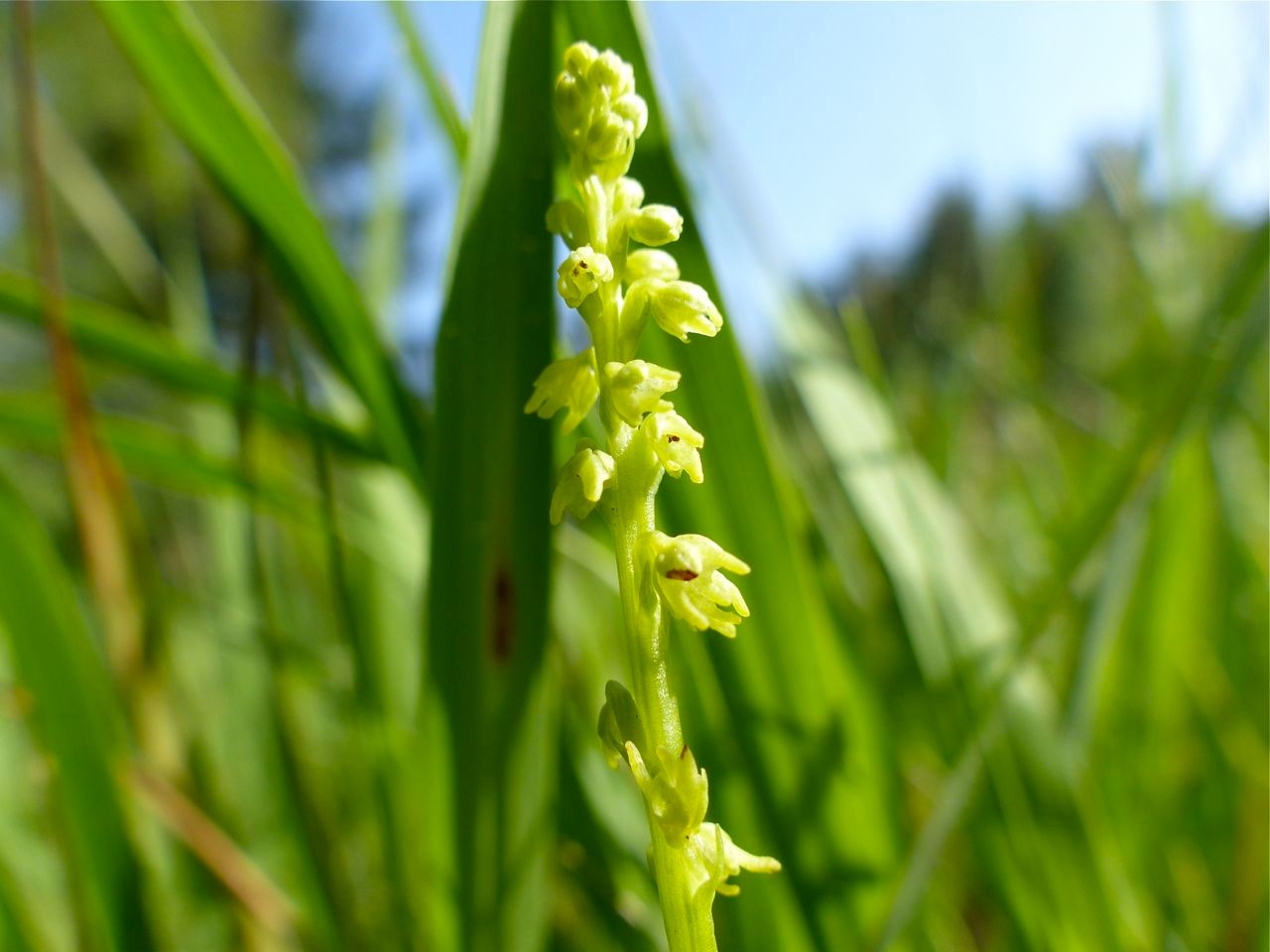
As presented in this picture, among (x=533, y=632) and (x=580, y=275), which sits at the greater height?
(x=580, y=275)

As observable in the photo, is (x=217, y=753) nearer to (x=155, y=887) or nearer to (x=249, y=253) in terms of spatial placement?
(x=155, y=887)

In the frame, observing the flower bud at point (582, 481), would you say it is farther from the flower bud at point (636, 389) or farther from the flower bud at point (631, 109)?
the flower bud at point (631, 109)

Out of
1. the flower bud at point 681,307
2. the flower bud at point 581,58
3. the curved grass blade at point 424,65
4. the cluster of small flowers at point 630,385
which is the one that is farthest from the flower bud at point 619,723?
the curved grass blade at point 424,65

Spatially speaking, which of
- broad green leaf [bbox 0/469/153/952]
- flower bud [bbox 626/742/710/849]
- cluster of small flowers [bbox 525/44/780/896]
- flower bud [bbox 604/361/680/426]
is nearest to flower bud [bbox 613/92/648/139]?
cluster of small flowers [bbox 525/44/780/896]

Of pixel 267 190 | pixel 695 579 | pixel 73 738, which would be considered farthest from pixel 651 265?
pixel 73 738

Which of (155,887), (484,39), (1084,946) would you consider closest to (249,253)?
(484,39)

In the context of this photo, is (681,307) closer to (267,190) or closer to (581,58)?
(581,58)
